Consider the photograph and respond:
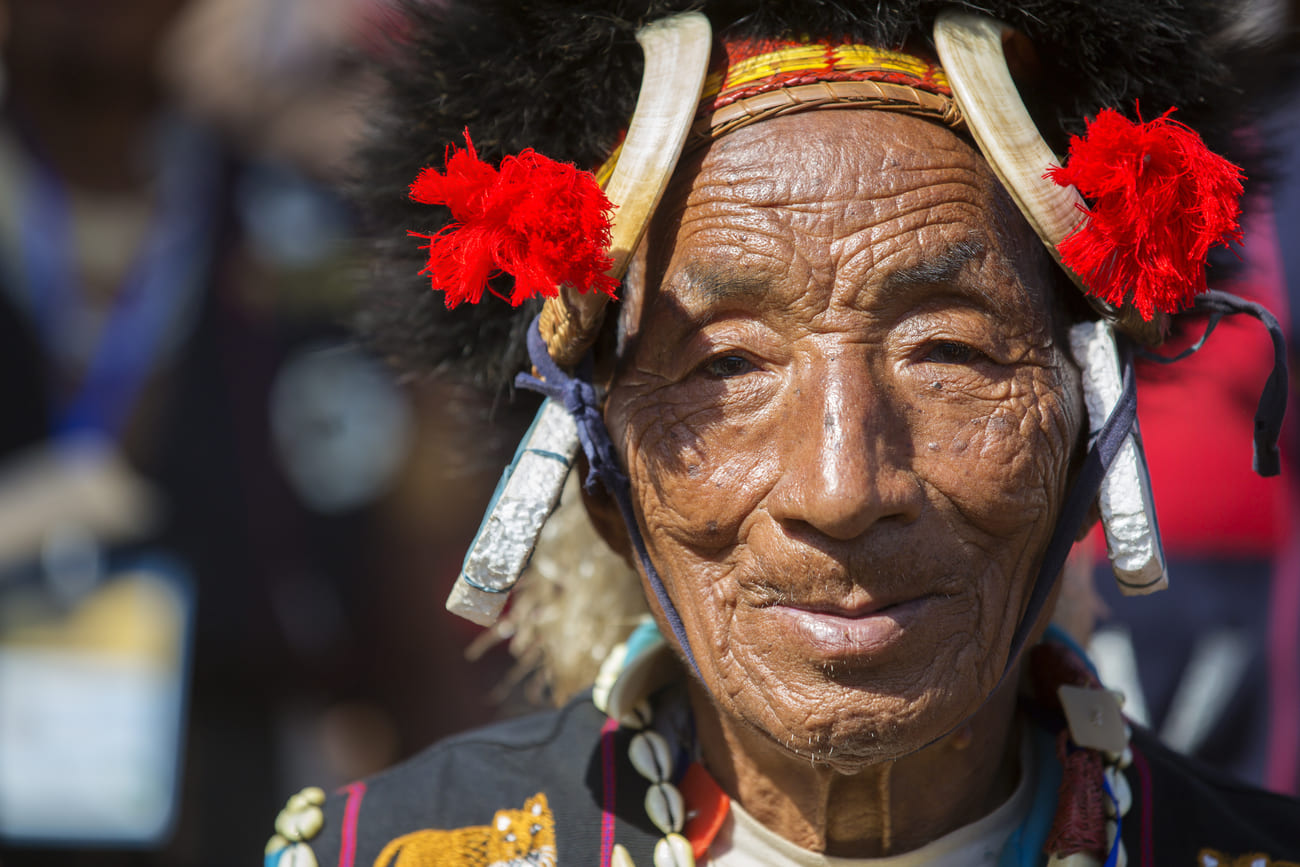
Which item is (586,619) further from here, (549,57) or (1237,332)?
(1237,332)

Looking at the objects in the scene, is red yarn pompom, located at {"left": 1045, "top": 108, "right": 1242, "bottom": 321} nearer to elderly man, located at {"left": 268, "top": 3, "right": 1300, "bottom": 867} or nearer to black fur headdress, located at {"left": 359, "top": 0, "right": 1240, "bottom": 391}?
elderly man, located at {"left": 268, "top": 3, "right": 1300, "bottom": 867}

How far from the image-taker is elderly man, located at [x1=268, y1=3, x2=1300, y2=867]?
205cm

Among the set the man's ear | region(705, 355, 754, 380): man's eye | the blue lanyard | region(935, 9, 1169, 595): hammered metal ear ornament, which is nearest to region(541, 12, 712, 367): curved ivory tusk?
region(705, 355, 754, 380): man's eye

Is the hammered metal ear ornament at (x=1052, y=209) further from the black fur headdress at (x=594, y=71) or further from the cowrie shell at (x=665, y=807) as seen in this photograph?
the cowrie shell at (x=665, y=807)

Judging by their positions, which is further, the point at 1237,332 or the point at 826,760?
the point at 1237,332

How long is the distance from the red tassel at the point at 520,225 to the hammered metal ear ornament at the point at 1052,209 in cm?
63

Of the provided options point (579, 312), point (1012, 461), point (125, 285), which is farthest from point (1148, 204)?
point (125, 285)

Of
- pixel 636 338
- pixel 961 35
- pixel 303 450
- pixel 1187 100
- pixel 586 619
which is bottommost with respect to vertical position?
pixel 303 450

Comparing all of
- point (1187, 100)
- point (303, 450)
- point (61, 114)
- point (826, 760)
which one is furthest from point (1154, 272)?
point (61, 114)

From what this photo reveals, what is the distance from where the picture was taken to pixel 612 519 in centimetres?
250

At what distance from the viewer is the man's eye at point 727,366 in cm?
217

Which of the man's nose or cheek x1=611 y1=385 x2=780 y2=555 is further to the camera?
cheek x1=611 y1=385 x2=780 y2=555

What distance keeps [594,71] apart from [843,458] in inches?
33.2

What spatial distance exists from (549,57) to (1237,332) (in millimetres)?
2365
